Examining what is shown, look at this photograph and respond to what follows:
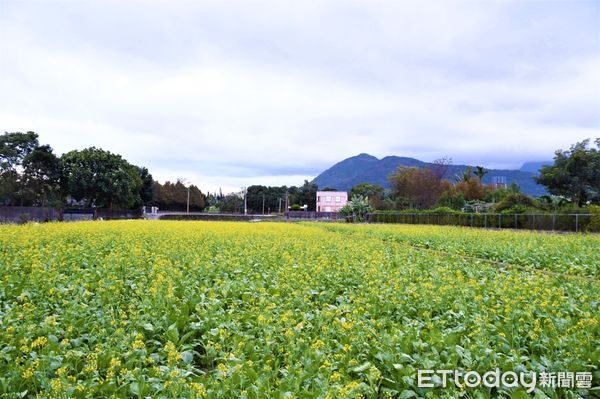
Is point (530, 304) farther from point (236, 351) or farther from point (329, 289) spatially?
point (236, 351)

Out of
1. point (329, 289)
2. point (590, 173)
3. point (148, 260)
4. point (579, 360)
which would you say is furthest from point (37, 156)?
point (590, 173)

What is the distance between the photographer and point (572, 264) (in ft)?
30.0

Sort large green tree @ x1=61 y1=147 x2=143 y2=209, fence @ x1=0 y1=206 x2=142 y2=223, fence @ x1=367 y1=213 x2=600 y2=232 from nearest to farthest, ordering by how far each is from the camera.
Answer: fence @ x1=367 y1=213 x2=600 y2=232 < fence @ x1=0 y1=206 x2=142 y2=223 < large green tree @ x1=61 y1=147 x2=143 y2=209

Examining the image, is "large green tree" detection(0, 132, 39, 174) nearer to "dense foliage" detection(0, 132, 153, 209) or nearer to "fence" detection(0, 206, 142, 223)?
"dense foliage" detection(0, 132, 153, 209)

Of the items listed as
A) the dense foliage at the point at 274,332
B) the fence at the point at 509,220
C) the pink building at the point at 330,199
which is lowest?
the dense foliage at the point at 274,332

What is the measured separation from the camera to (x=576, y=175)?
44750mm

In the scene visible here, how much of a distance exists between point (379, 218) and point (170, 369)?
144 feet

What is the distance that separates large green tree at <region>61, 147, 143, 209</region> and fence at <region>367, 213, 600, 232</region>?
109 feet

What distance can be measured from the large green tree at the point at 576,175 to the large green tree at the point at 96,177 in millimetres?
49263

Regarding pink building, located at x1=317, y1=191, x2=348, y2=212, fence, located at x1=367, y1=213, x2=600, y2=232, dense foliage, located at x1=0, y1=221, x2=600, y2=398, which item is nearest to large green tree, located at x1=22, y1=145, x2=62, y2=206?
fence, located at x1=367, y1=213, x2=600, y2=232

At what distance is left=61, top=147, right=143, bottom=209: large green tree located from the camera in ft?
157

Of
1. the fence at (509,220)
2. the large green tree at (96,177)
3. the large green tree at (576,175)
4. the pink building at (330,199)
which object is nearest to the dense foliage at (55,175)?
the large green tree at (96,177)

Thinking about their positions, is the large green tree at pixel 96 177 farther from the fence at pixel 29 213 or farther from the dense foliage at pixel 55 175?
the fence at pixel 29 213

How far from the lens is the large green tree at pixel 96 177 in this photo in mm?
47753
